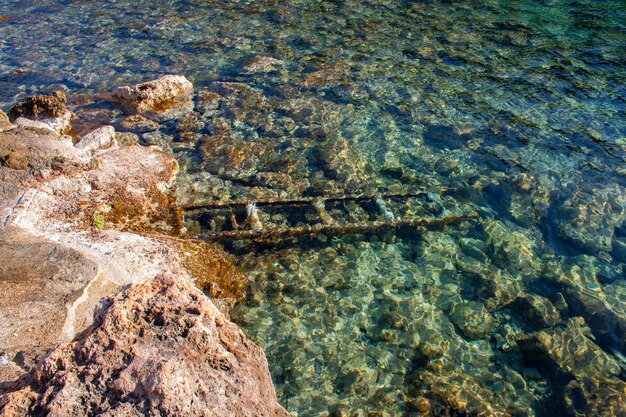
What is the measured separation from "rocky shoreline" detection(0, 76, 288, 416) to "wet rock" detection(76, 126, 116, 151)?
0.11 feet

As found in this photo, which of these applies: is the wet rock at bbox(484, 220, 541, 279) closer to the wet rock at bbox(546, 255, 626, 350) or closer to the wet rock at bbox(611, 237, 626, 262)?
the wet rock at bbox(546, 255, 626, 350)

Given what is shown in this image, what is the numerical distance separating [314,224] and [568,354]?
4559 mm

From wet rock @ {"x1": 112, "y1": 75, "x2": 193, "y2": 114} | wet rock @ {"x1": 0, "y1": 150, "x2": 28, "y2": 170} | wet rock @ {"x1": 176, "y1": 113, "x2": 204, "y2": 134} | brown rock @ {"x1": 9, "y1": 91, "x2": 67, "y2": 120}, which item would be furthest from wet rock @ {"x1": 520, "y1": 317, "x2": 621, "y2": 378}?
brown rock @ {"x1": 9, "y1": 91, "x2": 67, "y2": 120}

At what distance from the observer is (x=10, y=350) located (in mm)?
4844

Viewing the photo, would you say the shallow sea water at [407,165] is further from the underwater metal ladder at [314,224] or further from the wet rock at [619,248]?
the underwater metal ladder at [314,224]

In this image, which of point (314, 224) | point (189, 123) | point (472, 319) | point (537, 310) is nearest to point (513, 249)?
point (537, 310)

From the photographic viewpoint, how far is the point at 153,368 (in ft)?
12.6

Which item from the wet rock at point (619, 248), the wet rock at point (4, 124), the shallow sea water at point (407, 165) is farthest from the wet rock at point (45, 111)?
the wet rock at point (619, 248)

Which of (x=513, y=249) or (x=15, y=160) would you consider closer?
(x=15, y=160)

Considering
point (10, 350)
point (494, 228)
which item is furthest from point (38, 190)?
A: point (494, 228)

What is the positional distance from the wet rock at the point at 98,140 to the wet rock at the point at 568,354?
9015mm

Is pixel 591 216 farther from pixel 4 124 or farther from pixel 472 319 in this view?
pixel 4 124

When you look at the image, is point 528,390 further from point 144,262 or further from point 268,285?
point 144,262

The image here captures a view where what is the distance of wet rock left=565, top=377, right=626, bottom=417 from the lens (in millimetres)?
6191
